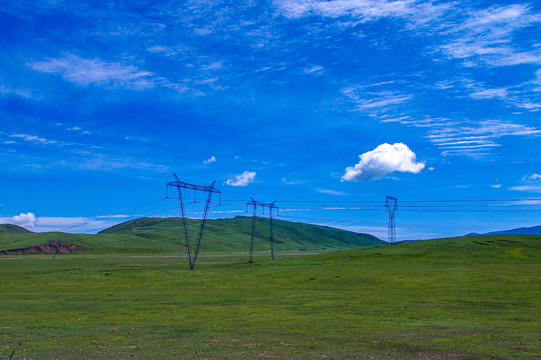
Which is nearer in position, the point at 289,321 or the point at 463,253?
the point at 289,321

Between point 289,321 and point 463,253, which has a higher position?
point 463,253

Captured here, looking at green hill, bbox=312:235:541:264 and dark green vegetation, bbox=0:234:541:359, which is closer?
dark green vegetation, bbox=0:234:541:359

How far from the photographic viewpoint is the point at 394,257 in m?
129

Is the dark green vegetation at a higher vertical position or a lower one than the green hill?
lower

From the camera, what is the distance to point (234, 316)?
119 ft

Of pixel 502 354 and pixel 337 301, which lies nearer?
pixel 502 354

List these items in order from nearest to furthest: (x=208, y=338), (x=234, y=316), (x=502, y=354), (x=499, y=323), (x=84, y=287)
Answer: (x=502, y=354) < (x=208, y=338) < (x=499, y=323) < (x=234, y=316) < (x=84, y=287)

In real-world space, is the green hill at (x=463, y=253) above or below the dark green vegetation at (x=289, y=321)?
above

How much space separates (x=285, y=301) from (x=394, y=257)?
89850mm

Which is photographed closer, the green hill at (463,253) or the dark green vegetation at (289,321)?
the dark green vegetation at (289,321)

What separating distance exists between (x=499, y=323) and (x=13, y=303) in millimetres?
47832

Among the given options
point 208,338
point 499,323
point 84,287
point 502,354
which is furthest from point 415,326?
point 84,287

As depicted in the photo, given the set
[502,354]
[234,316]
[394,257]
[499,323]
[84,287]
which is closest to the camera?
[502,354]

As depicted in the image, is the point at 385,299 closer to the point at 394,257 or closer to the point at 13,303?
the point at 13,303
